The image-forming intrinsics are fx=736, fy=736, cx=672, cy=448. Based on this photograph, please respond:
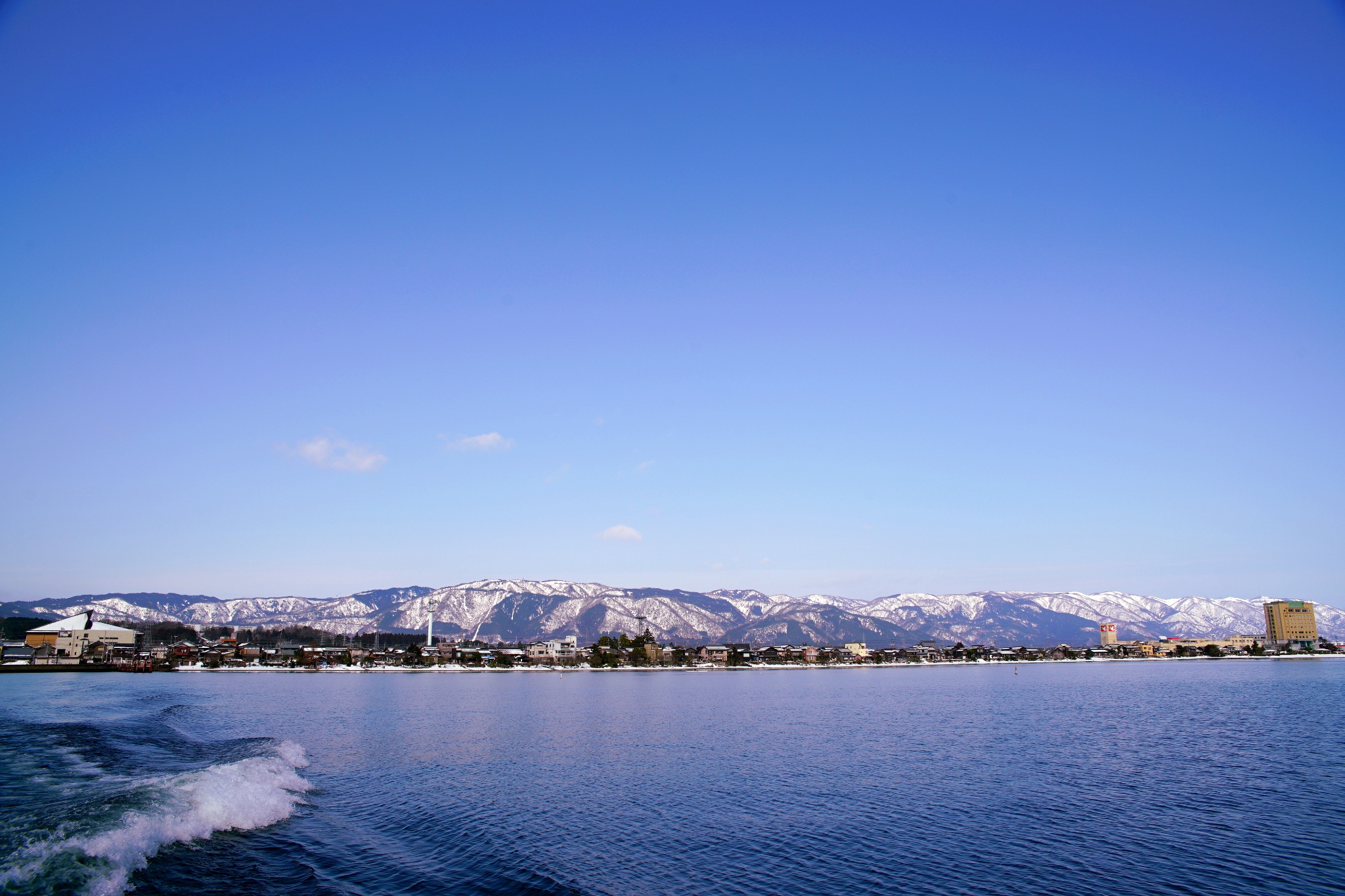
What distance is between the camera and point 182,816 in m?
29.7

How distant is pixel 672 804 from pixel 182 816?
69.6 ft

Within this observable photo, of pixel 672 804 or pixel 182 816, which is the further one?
pixel 672 804

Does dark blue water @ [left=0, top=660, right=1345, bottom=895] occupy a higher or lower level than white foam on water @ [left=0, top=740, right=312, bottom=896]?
lower

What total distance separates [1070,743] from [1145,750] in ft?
17.9

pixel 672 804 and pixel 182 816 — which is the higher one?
pixel 182 816

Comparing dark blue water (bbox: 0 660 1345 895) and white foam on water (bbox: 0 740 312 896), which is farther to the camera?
dark blue water (bbox: 0 660 1345 895)

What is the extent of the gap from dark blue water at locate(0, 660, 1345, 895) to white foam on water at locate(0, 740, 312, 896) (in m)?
0.14

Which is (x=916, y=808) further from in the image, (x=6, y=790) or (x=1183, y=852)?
(x=6, y=790)

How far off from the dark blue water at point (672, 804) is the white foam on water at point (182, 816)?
0.46ft

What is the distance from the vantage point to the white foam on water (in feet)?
76.7

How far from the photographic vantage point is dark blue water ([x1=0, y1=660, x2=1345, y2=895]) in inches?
989

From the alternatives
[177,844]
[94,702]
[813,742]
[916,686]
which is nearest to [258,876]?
[177,844]

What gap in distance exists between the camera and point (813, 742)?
5903 centimetres

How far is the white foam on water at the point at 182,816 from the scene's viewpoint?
23.4m
